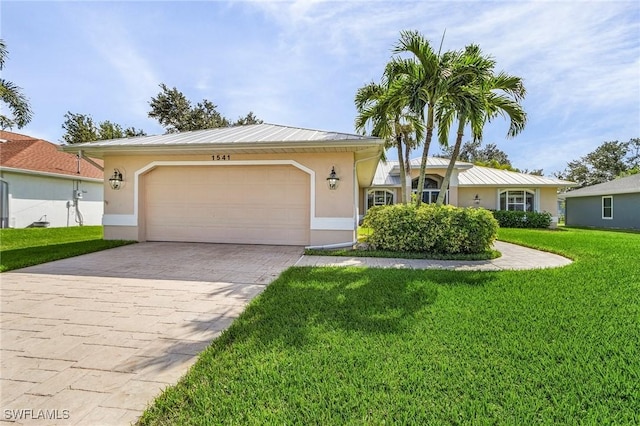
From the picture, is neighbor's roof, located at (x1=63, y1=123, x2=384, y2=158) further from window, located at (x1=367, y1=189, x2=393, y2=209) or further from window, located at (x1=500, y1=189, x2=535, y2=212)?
window, located at (x1=500, y1=189, x2=535, y2=212)

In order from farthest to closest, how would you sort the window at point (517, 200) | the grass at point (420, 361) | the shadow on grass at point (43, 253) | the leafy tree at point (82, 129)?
the leafy tree at point (82, 129) < the window at point (517, 200) < the shadow on grass at point (43, 253) < the grass at point (420, 361)

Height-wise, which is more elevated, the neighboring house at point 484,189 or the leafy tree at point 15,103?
the leafy tree at point 15,103

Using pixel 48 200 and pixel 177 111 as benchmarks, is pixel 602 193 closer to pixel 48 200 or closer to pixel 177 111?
pixel 48 200

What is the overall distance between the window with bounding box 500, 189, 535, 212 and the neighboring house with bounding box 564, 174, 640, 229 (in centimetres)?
561

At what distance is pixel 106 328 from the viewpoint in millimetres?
3371

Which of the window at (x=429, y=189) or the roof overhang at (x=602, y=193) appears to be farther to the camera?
the window at (x=429, y=189)

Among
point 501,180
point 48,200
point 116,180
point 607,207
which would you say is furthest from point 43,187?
point 607,207

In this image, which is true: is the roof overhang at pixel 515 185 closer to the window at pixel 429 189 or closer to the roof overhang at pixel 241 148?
the window at pixel 429 189

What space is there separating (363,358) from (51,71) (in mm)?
14485

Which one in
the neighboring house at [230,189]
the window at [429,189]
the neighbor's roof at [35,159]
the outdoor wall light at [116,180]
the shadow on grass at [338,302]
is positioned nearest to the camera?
the shadow on grass at [338,302]

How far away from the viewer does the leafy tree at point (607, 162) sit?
122ft

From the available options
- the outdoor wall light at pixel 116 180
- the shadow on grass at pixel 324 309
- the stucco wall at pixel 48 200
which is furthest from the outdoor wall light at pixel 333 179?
the stucco wall at pixel 48 200

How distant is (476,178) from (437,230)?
13.8 meters

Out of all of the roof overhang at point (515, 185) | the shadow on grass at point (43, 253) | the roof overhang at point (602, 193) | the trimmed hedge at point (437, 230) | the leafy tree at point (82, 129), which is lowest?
the shadow on grass at point (43, 253)
